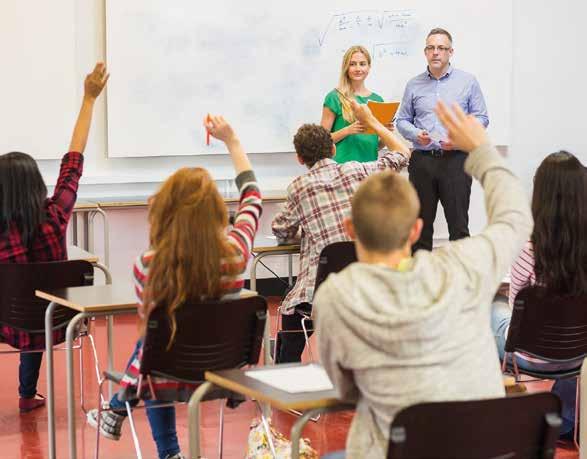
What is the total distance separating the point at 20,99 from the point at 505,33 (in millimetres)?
3826

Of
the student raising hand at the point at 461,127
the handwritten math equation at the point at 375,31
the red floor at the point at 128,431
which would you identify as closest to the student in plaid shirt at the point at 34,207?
the red floor at the point at 128,431

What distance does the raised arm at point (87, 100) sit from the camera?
4398mm

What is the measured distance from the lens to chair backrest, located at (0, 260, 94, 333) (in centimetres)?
416

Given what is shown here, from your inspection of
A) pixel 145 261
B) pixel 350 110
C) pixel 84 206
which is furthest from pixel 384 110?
pixel 145 261

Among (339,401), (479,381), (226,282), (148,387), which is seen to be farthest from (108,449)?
(479,381)

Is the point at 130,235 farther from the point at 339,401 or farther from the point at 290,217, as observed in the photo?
the point at 339,401

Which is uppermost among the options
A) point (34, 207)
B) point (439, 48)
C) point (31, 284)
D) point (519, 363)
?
point (439, 48)

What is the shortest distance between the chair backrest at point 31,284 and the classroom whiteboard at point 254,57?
116 inches

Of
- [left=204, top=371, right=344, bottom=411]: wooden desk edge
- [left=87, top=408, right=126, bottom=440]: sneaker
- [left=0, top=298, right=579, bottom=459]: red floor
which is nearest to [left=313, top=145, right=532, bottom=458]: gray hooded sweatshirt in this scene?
[left=204, top=371, right=344, bottom=411]: wooden desk edge

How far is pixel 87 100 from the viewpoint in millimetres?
4484

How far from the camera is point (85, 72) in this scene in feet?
23.0

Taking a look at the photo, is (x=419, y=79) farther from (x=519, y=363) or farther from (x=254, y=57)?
(x=519, y=363)

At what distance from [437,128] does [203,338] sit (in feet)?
13.5

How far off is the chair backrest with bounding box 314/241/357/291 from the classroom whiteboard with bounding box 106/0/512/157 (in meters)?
2.98
